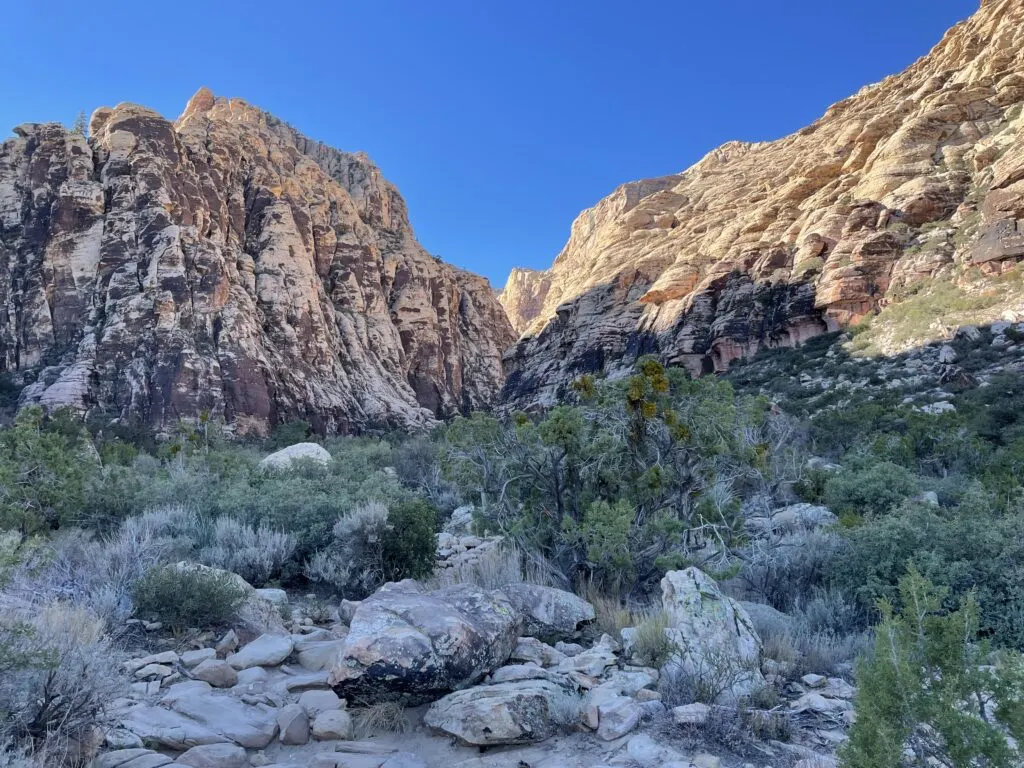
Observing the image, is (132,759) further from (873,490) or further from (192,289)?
(192,289)

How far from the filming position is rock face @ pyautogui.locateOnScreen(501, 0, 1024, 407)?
32031 mm

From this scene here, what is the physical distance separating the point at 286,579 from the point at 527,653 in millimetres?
3889

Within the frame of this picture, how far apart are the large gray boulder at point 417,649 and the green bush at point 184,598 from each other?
5.63 feet

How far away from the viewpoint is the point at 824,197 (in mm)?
43062

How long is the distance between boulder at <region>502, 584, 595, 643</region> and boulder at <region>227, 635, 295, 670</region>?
1650 mm

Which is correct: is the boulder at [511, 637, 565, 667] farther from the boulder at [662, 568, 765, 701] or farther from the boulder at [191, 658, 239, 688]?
the boulder at [191, 658, 239, 688]

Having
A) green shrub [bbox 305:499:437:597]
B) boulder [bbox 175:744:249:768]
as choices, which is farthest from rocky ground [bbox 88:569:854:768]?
green shrub [bbox 305:499:437:597]

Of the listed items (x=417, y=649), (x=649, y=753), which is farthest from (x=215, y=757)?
(x=649, y=753)

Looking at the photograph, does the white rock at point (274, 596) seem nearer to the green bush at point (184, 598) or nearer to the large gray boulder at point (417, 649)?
the green bush at point (184, 598)

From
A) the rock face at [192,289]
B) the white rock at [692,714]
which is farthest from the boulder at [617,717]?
the rock face at [192,289]

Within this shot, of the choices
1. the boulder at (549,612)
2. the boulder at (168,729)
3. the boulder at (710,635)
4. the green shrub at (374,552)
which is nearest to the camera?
the boulder at (168,729)

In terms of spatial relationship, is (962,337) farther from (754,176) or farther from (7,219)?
(7,219)

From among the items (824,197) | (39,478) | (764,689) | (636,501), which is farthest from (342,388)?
(764,689)

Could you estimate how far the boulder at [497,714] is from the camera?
10.00 feet
